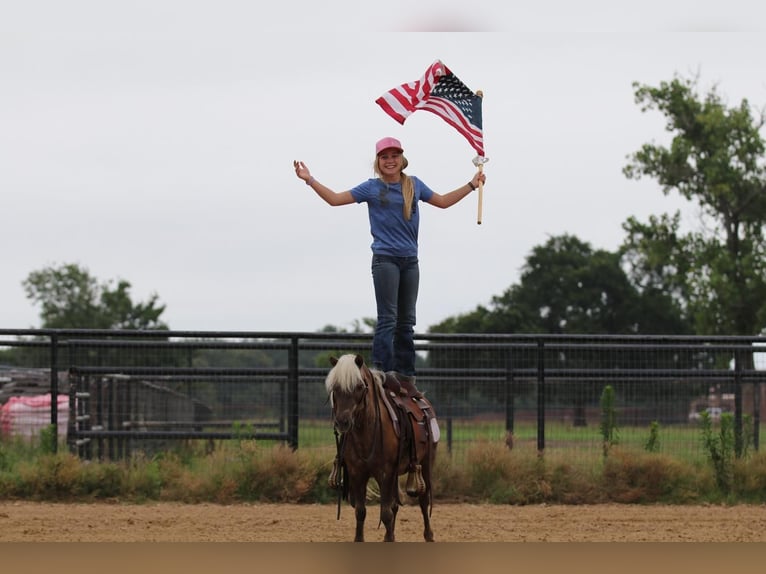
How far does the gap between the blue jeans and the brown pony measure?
0.23 metres

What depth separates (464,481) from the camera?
1278cm

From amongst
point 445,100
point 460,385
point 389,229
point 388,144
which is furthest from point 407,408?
point 460,385

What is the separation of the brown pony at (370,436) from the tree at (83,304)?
57960 millimetres

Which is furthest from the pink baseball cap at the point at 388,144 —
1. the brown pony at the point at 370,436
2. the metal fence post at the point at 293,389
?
the metal fence post at the point at 293,389

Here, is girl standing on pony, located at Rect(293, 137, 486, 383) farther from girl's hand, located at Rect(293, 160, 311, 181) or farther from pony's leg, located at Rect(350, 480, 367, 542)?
pony's leg, located at Rect(350, 480, 367, 542)

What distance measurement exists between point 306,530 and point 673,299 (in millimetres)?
63707

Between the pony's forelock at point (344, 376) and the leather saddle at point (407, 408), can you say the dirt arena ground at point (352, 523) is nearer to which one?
the leather saddle at point (407, 408)

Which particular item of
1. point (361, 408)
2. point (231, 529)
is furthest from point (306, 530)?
point (361, 408)

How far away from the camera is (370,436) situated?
26.7 feet

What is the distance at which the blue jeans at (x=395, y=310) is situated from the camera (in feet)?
28.0

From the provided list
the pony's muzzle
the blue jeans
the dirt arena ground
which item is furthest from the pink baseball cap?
the dirt arena ground

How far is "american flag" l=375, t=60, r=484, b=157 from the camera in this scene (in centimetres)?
961

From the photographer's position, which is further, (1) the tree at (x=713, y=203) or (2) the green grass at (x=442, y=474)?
(1) the tree at (x=713, y=203)

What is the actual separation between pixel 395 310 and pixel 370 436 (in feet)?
3.08
